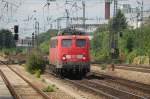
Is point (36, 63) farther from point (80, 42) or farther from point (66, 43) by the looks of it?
point (80, 42)

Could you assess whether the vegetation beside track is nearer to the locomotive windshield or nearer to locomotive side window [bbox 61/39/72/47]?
the locomotive windshield

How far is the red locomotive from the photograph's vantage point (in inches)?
1273

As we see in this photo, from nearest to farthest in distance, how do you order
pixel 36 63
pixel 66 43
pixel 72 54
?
pixel 72 54
pixel 66 43
pixel 36 63

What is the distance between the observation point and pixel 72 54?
32625 millimetres

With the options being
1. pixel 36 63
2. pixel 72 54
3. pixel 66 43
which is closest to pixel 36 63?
pixel 36 63

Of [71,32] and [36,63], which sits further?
[36,63]

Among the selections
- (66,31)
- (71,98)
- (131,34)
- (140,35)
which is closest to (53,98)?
(71,98)

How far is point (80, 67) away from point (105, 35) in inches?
2722

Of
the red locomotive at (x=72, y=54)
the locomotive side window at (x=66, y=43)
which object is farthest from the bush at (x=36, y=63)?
the locomotive side window at (x=66, y=43)

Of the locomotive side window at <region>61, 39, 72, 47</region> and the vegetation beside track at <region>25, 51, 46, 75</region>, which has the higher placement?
the locomotive side window at <region>61, 39, 72, 47</region>

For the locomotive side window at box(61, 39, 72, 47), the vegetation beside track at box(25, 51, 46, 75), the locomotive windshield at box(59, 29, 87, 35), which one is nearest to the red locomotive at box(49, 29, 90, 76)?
the locomotive side window at box(61, 39, 72, 47)

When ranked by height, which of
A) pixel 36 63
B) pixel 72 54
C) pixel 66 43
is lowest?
pixel 36 63

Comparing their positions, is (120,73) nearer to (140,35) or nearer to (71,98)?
(71,98)

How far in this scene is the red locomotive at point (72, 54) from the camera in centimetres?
3234
